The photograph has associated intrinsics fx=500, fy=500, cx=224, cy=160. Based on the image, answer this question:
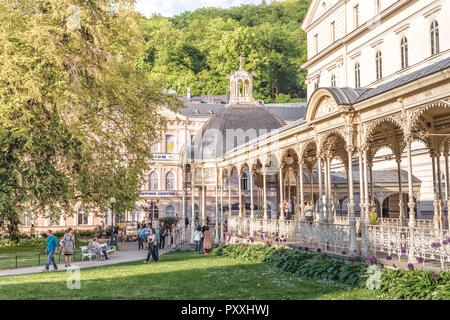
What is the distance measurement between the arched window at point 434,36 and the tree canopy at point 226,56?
175 ft

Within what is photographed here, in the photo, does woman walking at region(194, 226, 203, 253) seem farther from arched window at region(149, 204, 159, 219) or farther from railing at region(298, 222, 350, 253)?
arched window at region(149, 204, 159, 219)

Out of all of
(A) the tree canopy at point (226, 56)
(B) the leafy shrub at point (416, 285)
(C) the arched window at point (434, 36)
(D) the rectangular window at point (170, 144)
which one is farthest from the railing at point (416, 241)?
(A) the tree canopy at point (226, 56)

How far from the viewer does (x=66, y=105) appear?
24859 mm

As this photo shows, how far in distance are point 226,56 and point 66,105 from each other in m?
58.1

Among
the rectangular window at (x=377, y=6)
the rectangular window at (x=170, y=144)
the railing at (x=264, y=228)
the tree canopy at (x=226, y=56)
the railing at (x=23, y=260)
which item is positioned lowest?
the railing at (x=23, y=260)

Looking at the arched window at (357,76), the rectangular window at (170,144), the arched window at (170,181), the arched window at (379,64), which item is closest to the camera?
the arched window at (379,64)

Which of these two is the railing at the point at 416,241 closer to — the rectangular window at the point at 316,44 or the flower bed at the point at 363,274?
the flower bed at the point at 363,274

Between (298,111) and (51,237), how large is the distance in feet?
175

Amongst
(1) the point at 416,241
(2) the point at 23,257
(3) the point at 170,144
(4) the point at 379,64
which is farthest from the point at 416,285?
(3) the point at 170,144

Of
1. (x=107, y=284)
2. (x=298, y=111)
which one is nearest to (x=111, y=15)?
(x=107, y=284)

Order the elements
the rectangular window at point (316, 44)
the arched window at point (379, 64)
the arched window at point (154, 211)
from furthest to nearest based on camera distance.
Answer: the arched window at point (154, 211), the rectangular window at point (316, 44), the arched window at point (379, 64)

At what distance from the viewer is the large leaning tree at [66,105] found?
957 inches
